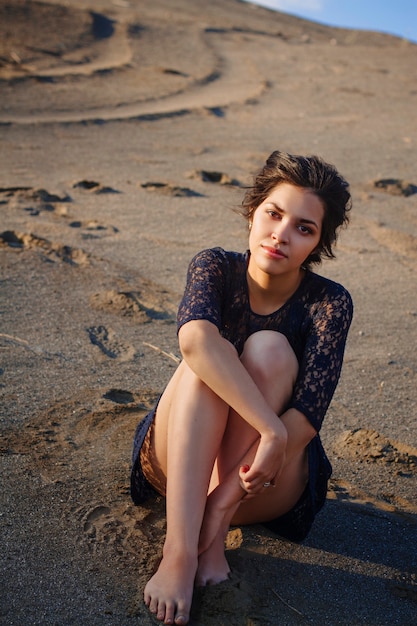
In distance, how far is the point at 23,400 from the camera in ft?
10.8

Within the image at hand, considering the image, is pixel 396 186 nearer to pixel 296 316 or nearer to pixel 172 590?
pixel 296 316

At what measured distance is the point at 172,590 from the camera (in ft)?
7.22

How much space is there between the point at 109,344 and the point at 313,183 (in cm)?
171

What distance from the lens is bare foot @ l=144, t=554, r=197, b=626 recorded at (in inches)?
84.7

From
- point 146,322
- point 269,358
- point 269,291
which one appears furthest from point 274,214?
point 146,322

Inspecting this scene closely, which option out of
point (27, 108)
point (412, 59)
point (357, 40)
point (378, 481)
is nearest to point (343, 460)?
point (378, 481)

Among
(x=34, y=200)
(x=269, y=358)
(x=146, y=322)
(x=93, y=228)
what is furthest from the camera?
(x=34, y=200)

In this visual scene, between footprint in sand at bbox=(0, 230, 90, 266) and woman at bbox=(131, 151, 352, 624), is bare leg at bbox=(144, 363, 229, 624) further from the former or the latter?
footprint in sand at bbox=(0, 230, 90, 266)

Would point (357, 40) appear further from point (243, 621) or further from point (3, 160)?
point (243, 621)

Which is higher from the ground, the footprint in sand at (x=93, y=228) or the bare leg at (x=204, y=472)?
the bare leg at (x=204, y=472)

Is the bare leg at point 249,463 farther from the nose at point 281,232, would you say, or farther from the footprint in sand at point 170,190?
the footprint in sand at point 170,190

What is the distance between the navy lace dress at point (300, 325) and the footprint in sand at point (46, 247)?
2387mm

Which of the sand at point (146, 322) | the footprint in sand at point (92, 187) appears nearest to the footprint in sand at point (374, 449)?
the sand at point (146, 322)

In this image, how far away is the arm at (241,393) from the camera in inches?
90.4
